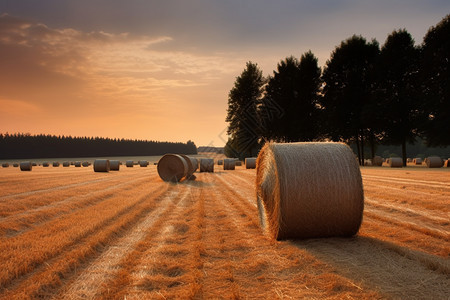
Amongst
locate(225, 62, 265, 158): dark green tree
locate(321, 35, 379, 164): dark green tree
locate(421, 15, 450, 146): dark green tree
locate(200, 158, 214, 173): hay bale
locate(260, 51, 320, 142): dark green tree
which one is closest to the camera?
locate(200, 158, 214, 173): hay bale

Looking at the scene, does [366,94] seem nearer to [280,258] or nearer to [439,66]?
[439,66]

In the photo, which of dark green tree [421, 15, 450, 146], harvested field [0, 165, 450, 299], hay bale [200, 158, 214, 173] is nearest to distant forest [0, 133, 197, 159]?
hay bale [200, 158, 214, 173]

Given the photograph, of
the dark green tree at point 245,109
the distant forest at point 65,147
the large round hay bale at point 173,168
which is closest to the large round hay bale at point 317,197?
the large round hay bale at point 173,168

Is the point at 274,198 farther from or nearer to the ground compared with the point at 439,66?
nearer to the ground

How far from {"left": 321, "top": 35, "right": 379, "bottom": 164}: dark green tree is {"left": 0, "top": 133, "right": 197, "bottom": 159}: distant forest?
84.8 metres

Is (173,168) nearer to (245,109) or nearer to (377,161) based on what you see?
(377,161)

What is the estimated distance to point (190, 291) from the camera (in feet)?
13.6

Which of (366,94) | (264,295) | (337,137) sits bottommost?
(264,295)

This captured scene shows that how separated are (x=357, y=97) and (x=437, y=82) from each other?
8.93 metres

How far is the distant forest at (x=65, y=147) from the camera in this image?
313 feet

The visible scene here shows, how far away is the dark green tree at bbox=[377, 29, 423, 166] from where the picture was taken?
36.4 meters

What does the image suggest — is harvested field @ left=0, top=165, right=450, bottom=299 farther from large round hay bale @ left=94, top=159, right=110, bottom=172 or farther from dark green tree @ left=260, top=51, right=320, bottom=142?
dark green tree @ left=260, top=51, right=320, bottom=142

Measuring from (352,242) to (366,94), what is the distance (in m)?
38.1

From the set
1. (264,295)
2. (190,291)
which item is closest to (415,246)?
(264,295)
